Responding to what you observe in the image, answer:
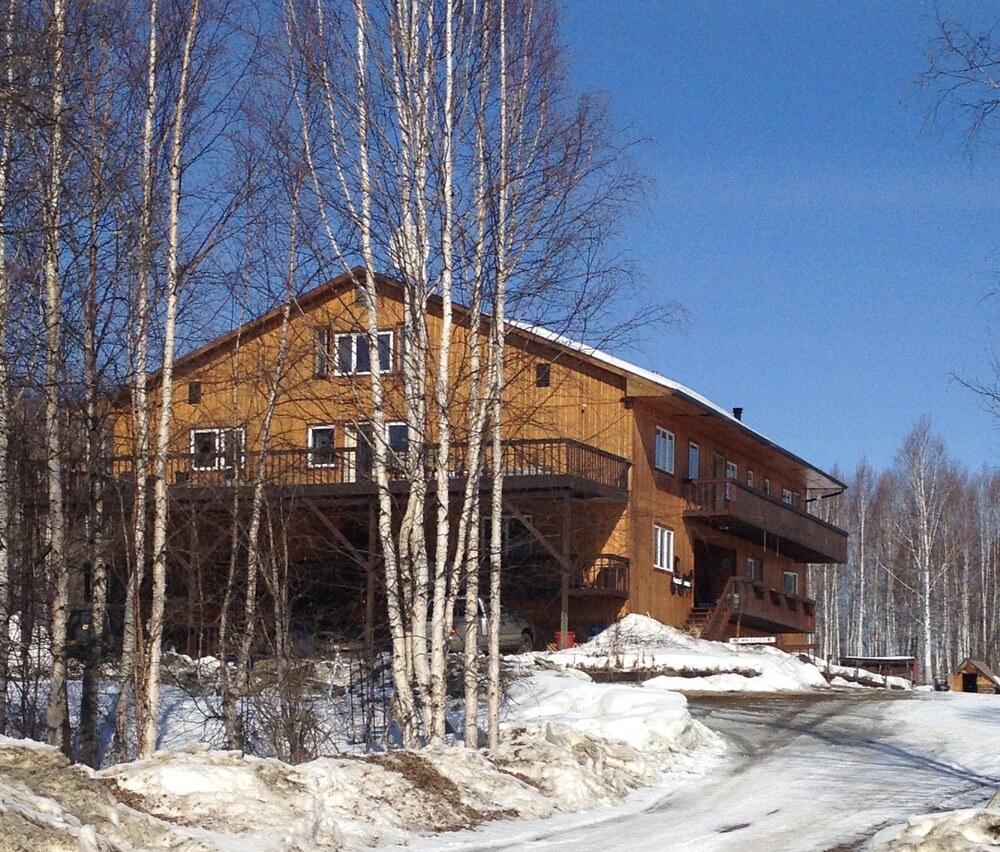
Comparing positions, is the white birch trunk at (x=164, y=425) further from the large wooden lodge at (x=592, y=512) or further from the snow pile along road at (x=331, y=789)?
the large wooden lodge at (x=592, y=512)

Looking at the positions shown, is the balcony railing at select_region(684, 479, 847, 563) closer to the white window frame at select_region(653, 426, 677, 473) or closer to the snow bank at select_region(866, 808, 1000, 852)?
the white window frame at select_region(653, 426, 677, 473)

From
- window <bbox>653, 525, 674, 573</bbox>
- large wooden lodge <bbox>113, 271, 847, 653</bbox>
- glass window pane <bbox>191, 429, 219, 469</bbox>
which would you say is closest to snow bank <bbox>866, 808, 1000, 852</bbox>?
glass window pane <bbox>191, 429, 219, 469</bbox>

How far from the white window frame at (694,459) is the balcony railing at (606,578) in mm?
5591

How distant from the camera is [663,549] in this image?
3622cm

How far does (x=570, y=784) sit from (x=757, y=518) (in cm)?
2588

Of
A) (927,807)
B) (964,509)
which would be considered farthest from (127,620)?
(964,509)

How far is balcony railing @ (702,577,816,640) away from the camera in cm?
3622

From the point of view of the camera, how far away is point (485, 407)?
14477mm

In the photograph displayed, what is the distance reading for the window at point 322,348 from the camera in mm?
15156

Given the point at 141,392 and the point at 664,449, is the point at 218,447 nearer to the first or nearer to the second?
the point at 141,392

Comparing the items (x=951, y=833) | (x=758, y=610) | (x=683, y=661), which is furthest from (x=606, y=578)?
(x=951, y=833)

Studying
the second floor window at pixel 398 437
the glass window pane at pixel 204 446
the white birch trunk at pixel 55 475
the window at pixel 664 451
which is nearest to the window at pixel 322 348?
the second floor window at pixel 398 437

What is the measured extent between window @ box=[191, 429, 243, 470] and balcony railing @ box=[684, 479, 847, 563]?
18082 millimetres

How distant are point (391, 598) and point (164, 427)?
10.4 ft
